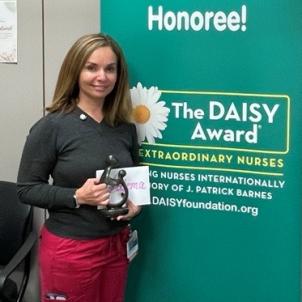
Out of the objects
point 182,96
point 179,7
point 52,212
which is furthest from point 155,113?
point 52,212

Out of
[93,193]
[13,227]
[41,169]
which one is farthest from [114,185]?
[13,227]

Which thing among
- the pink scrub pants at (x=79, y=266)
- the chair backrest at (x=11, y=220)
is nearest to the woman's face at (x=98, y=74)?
the pink scrub pants at (x=79, y=266)

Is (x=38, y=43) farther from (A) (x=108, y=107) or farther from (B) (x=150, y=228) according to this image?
(B) (x=150, y=228)

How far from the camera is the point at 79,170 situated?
2000mm

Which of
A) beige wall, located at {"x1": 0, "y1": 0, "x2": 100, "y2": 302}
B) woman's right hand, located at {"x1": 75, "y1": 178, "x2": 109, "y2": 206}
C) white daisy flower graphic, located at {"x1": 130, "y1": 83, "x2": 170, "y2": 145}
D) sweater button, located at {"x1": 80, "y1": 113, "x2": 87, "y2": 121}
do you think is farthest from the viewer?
beige wall, located at {"x1": 0, "y1": 0, "x2": 100, "y2": 302}

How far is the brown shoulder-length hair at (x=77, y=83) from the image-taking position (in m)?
1.99

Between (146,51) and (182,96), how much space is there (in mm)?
242

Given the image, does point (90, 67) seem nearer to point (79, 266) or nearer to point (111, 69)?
point (111, 69)

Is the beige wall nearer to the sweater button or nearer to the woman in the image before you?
the woman

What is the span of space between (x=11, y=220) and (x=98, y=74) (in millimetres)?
993

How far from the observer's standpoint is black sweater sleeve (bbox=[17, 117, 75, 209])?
1974 millimetres

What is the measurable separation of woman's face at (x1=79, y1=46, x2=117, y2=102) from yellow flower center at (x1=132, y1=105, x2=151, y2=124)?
0.23m

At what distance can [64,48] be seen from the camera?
2.49m

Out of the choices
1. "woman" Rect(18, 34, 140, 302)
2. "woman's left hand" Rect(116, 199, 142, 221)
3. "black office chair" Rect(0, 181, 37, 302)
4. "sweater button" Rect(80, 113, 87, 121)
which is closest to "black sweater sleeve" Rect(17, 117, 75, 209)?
"woman" Rect(18, 34, 140, 302)
